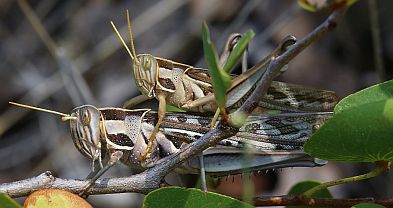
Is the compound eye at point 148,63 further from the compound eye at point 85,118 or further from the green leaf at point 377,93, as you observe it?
the green leaf at point 377,93

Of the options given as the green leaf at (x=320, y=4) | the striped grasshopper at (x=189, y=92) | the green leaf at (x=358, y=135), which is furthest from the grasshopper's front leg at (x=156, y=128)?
the green leaf at (x=320, y=4)

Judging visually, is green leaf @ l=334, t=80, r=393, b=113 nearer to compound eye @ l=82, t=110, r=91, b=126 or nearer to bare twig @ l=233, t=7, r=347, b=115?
bare twig @ l=233, t=7, r=347, b=115

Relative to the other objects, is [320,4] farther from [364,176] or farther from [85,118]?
[85,118]

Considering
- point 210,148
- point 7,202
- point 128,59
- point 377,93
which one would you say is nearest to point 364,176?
point 377,93

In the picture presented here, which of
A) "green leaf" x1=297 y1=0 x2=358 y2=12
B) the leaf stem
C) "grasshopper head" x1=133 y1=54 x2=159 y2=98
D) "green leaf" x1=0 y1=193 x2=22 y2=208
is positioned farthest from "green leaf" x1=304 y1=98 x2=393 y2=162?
"grasshopper head" x1=133 y1=54 x2=159 y2=98

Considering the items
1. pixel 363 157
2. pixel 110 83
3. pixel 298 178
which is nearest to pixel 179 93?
pixel 363 157

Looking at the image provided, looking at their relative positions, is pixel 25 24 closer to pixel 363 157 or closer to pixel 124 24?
pixel 124 24
